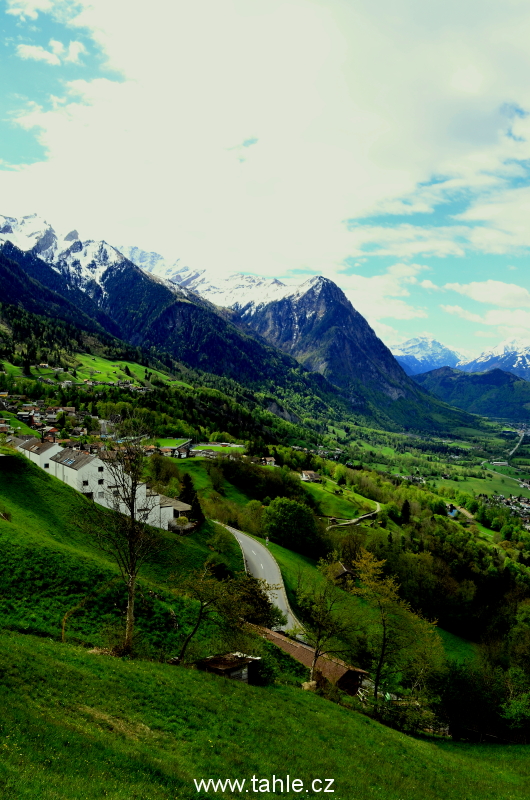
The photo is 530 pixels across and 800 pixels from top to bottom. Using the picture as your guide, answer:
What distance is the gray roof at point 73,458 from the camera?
232 feet

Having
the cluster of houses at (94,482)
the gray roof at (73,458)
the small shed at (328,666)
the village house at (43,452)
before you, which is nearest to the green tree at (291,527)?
the cluster of houses at (94,482)

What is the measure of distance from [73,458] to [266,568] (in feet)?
120

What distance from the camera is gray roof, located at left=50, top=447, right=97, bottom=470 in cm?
7056

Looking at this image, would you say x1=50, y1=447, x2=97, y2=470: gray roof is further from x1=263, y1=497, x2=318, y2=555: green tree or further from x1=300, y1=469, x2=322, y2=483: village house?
x1=300, y1=469, x2=322, y2=483: village house

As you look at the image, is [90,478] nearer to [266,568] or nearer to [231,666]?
→ [266,568]

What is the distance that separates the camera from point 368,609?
221 feet

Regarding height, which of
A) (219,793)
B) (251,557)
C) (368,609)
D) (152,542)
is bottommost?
(368,609)

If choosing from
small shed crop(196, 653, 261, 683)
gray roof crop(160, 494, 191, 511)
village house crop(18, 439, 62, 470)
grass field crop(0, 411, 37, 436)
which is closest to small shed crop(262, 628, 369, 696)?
small shed crop(196, 653, 261, 683)

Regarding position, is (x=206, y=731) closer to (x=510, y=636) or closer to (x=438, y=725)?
(x=438, y=725)

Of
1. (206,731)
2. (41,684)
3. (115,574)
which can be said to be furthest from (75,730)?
(115,574)

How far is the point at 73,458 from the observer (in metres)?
73.2

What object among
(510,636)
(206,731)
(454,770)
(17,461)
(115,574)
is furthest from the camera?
(510,636)

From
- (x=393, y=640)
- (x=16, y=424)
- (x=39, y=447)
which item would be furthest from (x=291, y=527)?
(x=16, y=424)

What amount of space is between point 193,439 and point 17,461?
12302cm
